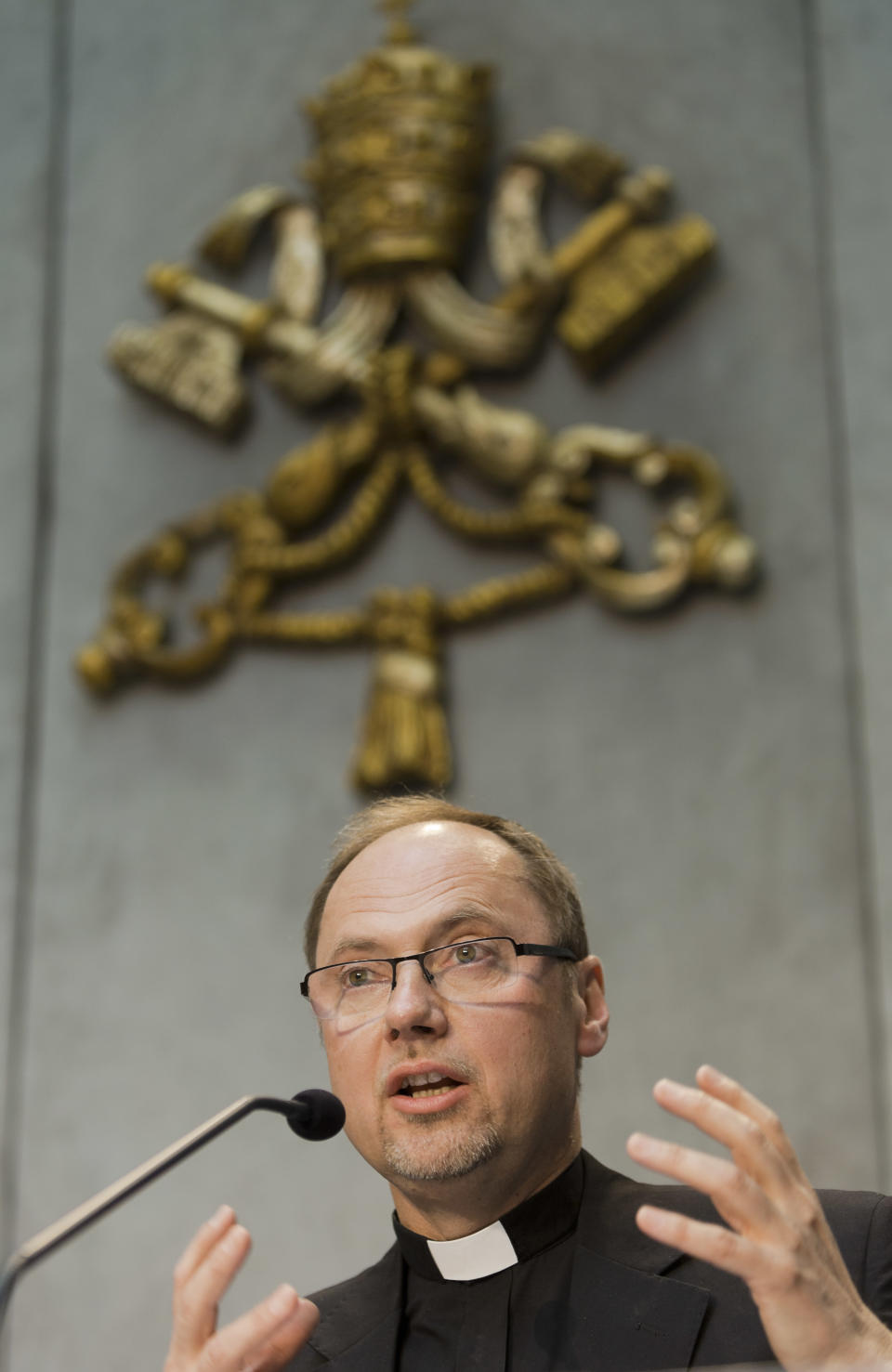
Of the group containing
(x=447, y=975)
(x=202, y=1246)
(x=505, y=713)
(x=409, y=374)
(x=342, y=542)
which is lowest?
(x=202, y=1246)

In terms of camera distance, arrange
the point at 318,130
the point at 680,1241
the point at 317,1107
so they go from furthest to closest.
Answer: the point at 318,130, the point at 317,1107, the point at 680,1241

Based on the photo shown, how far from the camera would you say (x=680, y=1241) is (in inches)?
51.7

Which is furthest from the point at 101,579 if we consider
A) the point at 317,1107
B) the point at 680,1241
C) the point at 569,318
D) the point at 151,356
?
the point at 680,1241

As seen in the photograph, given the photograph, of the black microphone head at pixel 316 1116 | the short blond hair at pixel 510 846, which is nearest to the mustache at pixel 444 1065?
the black microphone head at pixel 316 1116

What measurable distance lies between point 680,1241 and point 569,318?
2.55 m

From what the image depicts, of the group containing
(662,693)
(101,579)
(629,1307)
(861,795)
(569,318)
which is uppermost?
(569,318)

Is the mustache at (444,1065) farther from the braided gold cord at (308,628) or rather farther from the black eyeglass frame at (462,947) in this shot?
the braided gold cord at (308,628)

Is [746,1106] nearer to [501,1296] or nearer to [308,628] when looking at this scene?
[501,1296]

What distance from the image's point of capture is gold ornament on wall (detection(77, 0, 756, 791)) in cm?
345

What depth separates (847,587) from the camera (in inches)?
130

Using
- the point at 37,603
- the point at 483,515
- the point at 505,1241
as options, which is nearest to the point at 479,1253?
the point at 505,1241

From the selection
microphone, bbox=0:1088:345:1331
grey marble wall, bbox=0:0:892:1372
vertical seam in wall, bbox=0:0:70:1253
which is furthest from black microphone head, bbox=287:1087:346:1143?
vertical seam in wall, bbox=0:0:70:1253

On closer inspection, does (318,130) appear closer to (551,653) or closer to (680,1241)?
(551,653)

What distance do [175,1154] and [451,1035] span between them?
39cm
